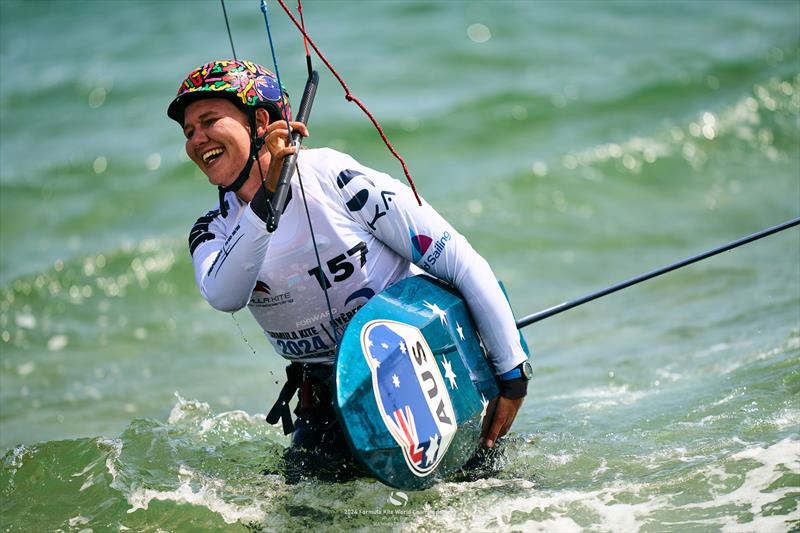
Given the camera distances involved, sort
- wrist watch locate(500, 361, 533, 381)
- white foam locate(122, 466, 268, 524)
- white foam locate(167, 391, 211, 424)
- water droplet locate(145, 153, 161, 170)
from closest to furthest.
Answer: wrist watch locate(500, 361, 533, 381) < white foam locate(122, 466, 268, 524) < white foam locate(167, 391, 211, 424) < water droplet locate(145, 153, 161, 170)

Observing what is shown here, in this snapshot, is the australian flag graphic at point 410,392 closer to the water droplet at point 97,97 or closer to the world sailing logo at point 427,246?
the world sailing logo at point 427,246

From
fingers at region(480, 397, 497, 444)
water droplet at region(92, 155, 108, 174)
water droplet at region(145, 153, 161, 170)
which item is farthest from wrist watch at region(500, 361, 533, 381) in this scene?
water droplet at region(92, 155, 108, 174)

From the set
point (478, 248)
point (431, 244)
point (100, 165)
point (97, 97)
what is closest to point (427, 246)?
point (431, 244)

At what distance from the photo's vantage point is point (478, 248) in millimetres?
9820

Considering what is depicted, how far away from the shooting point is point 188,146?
3.64 meters

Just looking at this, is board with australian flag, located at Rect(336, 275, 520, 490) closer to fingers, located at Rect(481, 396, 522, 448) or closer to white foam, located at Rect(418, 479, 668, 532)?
fingers, located at Rect(481, 396, 522, 448)

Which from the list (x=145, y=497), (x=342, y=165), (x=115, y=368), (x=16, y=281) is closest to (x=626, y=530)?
(x=342, y=165)

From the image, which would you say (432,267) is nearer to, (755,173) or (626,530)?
(626,530)

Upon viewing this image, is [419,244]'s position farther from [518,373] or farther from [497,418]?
[497,418]

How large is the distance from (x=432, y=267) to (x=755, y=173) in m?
8.24

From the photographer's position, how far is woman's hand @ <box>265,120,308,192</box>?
334cm

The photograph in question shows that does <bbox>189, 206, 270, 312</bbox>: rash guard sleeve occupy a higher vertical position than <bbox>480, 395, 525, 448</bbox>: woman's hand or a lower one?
higher

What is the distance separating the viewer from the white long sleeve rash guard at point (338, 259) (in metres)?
3.62

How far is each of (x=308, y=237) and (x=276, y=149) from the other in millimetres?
397
